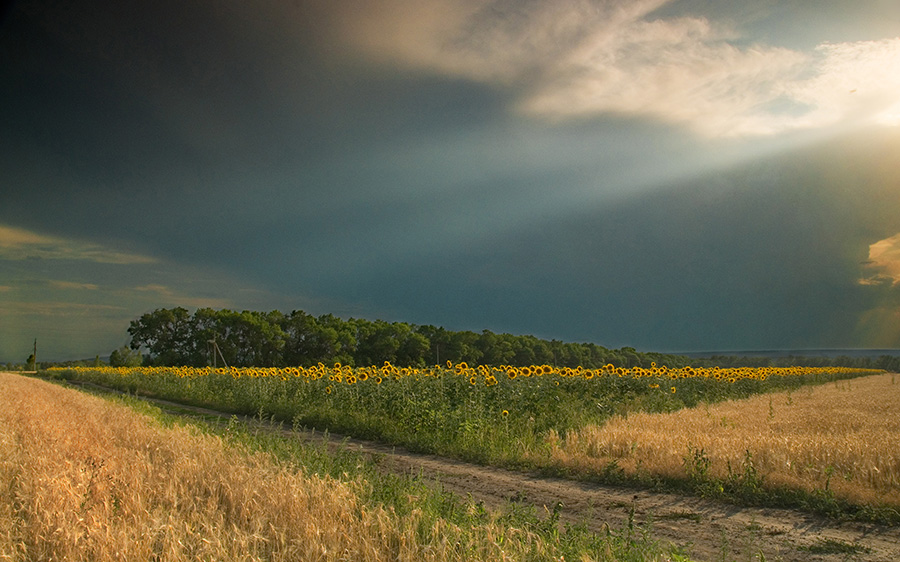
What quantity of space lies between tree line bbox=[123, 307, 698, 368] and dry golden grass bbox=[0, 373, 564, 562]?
71.0 metres

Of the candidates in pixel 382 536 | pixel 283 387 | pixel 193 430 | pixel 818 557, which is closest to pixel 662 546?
pixel 818 557

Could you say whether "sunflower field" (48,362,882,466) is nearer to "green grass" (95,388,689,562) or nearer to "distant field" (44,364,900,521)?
"distant field" (44,364,900,521)

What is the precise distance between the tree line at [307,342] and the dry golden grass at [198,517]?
71013 mm

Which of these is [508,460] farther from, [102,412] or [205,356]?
[205,356]

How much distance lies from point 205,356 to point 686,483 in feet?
277

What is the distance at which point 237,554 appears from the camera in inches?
189

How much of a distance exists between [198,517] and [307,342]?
265ft

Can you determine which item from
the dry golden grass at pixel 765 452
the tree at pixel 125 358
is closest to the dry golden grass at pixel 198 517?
the dry golden grass at pixel 765 452

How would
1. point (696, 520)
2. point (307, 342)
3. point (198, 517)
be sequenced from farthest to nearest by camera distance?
point (307, 342) → point (696, 520) → point (198, 517)

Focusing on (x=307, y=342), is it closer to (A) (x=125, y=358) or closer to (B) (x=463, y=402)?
(A) (x=125, y=358)

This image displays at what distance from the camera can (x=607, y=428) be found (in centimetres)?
1332

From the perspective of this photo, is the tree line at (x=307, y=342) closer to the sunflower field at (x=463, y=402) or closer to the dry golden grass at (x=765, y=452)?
the sunflower field at (x=463, y=402)

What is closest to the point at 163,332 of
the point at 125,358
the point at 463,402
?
the point at 125,358

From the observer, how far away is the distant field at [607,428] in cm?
905
